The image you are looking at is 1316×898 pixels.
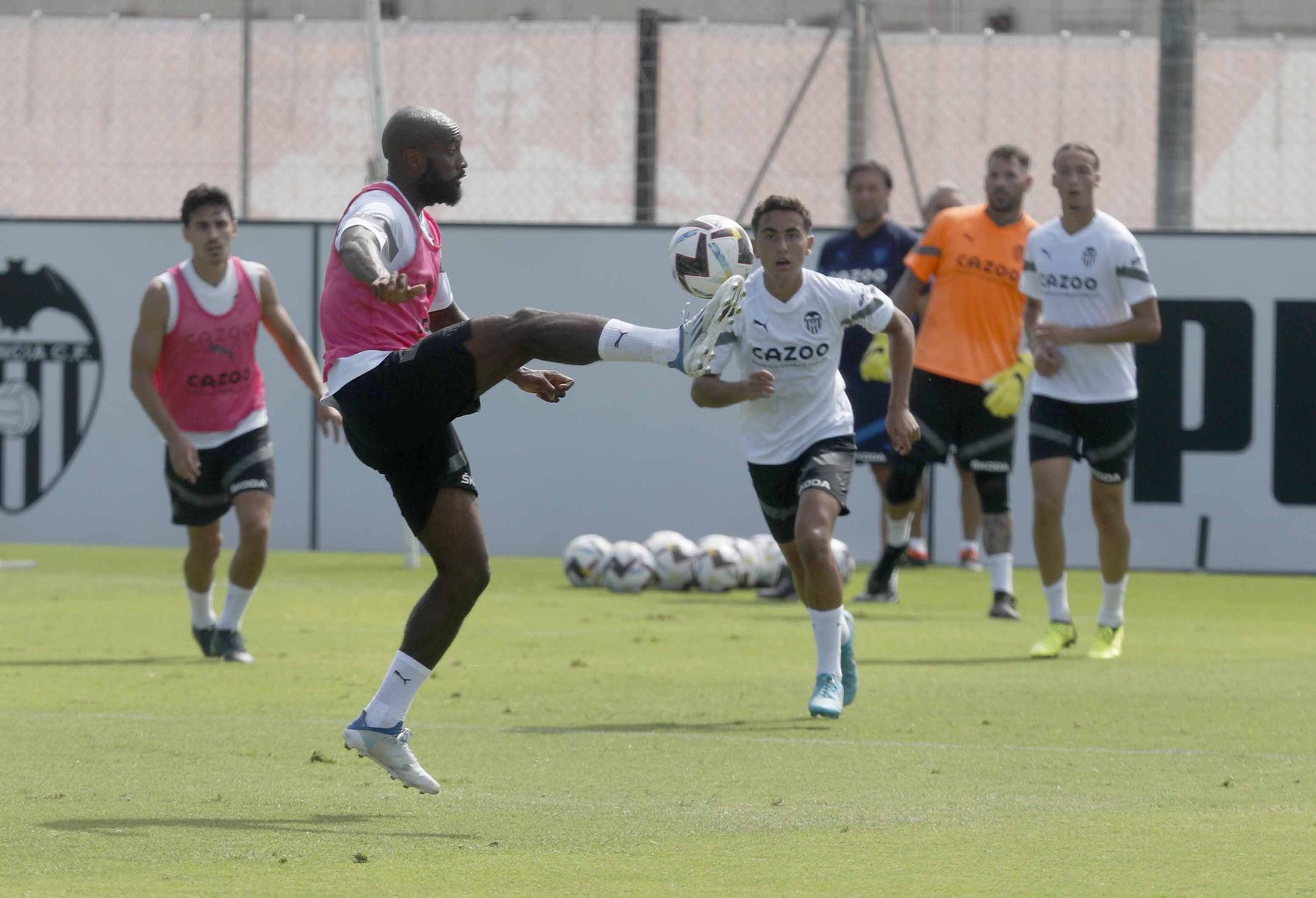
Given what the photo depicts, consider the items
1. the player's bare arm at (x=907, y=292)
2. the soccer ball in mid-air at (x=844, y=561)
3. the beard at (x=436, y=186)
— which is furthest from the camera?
the soccer ball in mid-air at (x=844, y=561)

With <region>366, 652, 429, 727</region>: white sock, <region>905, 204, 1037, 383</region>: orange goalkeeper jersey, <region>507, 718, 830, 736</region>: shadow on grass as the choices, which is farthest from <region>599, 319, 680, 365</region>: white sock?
<region>905, 204, 1037, 383</region>: orange goalkeeper jersey

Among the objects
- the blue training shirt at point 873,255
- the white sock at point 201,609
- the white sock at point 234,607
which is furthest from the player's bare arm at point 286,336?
the blue training shirt at point 873,255

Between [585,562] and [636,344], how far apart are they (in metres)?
8.12

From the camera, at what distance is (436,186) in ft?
20.6

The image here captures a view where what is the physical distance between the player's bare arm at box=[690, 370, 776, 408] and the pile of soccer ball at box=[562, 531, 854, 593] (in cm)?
555

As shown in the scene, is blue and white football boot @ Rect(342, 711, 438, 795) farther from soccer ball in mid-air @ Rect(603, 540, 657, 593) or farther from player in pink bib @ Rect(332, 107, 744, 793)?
soccer ball in mid-air @ Rect(603, 540, 657, 593)

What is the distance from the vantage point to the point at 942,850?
5.15m

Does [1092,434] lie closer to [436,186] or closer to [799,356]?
[799,356]

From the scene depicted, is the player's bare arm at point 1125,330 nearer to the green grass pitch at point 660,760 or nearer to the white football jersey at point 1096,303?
the white football jersey at point 1096,303

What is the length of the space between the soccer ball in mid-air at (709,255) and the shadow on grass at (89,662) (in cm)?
348

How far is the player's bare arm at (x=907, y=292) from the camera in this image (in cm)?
1155

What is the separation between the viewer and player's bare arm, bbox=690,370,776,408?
7.46 m

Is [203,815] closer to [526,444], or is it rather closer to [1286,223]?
[526,444]

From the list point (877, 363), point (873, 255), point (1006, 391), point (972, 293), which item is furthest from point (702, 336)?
point (873, 255)
